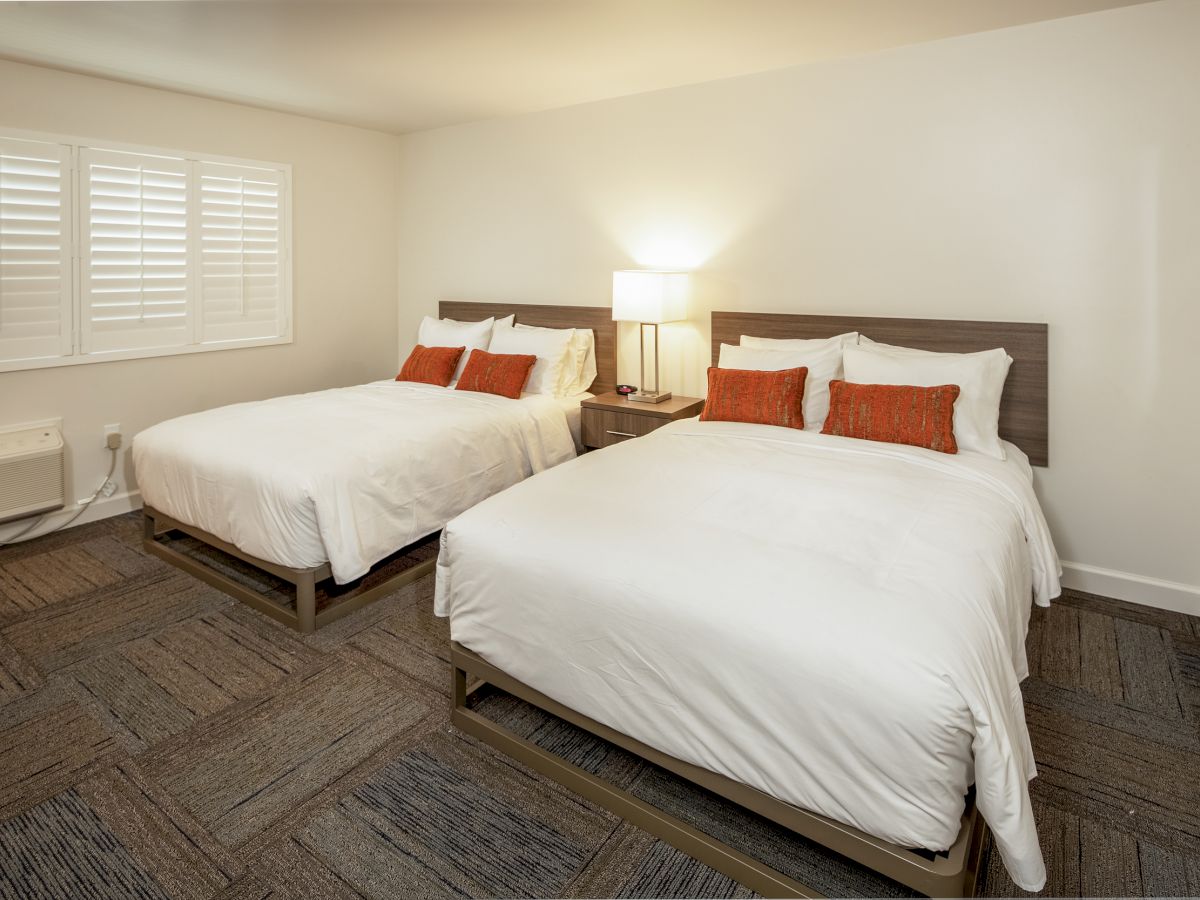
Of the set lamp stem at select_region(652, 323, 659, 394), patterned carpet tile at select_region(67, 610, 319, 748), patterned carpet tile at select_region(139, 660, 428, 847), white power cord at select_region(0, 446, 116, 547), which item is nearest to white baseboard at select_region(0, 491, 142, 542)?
white power cord at select_region(0, 446, 116, 547)

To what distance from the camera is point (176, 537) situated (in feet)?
12.1

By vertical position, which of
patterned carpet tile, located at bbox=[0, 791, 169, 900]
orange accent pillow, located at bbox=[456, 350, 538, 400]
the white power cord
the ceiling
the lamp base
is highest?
the ceiling

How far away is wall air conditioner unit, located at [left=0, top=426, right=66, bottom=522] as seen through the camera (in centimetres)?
343

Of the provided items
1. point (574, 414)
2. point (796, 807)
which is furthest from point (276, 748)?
point (574, 414)

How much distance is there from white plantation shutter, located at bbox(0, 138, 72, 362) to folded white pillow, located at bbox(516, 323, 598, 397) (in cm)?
243

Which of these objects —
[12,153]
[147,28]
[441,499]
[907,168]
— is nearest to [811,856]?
[441,499]

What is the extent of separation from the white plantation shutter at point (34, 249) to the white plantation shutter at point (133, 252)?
9cm

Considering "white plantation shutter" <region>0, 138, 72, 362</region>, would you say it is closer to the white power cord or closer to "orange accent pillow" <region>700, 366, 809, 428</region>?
the white power cord

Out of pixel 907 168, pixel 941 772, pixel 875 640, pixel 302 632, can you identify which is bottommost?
pixel 302 632

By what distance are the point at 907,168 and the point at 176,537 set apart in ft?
13.4

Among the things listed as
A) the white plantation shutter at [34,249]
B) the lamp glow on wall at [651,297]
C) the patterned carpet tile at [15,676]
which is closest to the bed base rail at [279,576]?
the patterned carpet tile at [15,676]

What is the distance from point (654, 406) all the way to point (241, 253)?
2.77 metres

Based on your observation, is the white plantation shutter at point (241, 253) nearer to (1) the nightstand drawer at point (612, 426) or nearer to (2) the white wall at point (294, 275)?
(2) the white wall at point (294, 275)

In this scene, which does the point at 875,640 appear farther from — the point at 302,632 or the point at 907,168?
the point at 907,168
